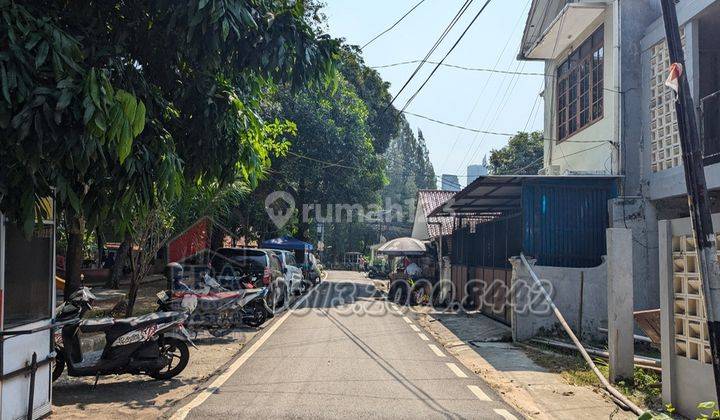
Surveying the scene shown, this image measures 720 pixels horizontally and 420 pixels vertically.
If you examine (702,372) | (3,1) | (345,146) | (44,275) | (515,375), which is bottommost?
(515,375)

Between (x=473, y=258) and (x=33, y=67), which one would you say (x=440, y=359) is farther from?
(x=473, y=258)

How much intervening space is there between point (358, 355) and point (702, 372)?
501cm

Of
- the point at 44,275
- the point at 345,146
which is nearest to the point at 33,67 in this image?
the point at 44,275

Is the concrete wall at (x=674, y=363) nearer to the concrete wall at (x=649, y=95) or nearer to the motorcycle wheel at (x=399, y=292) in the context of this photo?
the concrete wall at (x=649, y=95)

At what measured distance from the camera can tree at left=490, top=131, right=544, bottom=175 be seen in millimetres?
35447

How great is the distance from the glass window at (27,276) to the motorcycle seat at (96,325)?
126 cm

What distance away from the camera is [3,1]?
4.07m

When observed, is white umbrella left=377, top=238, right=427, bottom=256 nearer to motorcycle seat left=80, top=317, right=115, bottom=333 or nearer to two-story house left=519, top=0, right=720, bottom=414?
two-story house left=519, top=0, right=720, bottom=414

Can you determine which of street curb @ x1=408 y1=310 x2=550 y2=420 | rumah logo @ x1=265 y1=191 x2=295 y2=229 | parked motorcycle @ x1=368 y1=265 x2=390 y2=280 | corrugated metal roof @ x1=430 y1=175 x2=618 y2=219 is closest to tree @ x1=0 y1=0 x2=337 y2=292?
street curb @ x1=408 y1=310 x2=550 y2=420

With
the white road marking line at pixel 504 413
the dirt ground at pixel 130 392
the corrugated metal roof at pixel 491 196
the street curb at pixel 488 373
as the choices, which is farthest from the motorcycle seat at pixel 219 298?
the white road marking line at pixel 504 413

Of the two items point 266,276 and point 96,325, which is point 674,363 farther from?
point 266,276

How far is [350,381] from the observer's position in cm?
749

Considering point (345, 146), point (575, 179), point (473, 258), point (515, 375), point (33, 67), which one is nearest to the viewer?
point (33, 67)

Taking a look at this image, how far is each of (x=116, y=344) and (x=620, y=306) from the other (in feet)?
21.4
